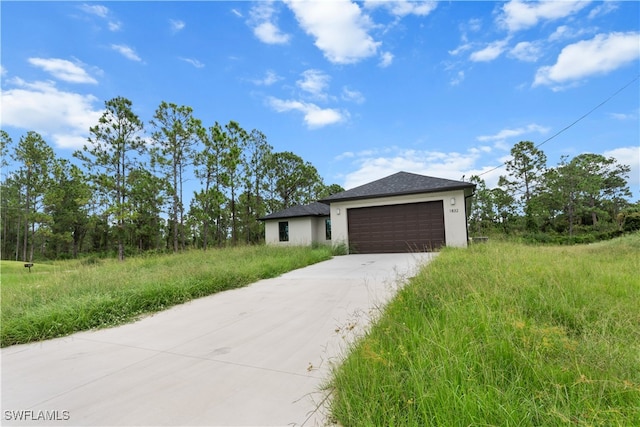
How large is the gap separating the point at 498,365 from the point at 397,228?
1073 cm

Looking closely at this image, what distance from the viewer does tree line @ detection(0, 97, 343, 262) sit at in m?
19.0

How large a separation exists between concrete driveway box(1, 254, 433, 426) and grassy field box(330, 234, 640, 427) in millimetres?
424

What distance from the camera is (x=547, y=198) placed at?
2708 centimetres

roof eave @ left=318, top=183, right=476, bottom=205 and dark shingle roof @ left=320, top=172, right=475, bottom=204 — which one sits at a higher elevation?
dark shingle roof @ left=320, top=172, right=475, bottom=204

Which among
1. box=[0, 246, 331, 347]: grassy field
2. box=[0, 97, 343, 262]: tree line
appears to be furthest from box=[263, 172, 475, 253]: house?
box=[0, 97, 343, 262]: tree line

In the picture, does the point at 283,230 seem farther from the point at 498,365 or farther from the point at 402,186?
the point at 498,365

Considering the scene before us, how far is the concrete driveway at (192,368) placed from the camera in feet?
5.99

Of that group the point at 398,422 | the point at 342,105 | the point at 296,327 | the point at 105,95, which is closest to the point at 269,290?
the point at 296,327

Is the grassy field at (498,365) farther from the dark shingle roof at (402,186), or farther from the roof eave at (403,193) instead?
the dark shingle roof at (402,186)

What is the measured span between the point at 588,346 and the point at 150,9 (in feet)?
36.4

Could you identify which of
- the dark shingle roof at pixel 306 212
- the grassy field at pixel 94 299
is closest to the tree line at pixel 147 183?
the dark shingle roof at pixel 306 212

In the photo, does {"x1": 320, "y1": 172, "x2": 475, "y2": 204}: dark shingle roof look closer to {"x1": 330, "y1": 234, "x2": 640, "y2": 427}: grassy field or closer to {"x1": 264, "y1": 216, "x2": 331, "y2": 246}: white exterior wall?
{"x1": 264, "y1": 216, "x2": 331, "y2": 246}: white exterior wall

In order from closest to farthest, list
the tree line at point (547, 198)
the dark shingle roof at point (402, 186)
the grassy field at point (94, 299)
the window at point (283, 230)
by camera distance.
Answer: the grassy field at point (94, 299)
the dark shingle roof at point (402, 186)
the window at point (283, 230)
the tree line at point (547, 198)

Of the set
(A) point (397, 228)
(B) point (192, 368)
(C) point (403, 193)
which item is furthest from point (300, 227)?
(B) point (192, 368)
